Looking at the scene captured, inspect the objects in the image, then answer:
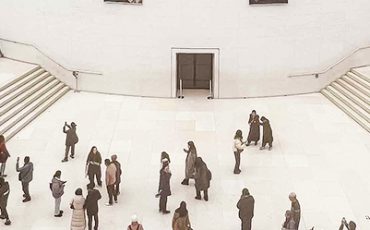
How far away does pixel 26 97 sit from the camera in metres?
20.5

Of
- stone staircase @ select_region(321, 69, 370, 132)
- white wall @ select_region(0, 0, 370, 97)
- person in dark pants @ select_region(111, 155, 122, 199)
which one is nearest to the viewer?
person in dark pants @ select_region(111, 155, 122, 199)

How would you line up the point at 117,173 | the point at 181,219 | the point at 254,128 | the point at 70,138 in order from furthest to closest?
the point at 254,128 → the point at 70,138 → the point at 117,173 → the point at 181,219

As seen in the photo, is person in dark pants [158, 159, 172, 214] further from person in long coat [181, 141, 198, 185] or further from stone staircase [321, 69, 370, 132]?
stone staircase [321, 69, 370, 132]

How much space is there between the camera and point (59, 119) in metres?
19.8

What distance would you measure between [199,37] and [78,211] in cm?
1124

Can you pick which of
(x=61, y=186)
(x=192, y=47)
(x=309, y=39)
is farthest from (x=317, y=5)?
(x=61, y=186)

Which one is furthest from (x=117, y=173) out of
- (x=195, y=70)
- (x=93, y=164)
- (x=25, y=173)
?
(x=195, y=70)

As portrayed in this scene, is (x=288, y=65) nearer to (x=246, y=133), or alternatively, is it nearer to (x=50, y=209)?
(x=246, y=133)

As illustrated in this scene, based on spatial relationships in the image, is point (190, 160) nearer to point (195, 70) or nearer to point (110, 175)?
point (110, 175)

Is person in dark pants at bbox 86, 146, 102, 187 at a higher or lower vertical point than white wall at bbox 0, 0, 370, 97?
lower

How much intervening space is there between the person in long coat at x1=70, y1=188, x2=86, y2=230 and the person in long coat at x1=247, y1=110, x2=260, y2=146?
7.10 meters

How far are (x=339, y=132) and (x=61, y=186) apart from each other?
A: 10648mm

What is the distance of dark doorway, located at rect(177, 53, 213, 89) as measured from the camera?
Result: 22891mm

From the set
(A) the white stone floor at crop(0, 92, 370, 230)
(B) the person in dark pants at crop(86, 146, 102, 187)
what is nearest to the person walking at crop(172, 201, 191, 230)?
(A) the white stone floor at crop(0, 92, 370, 230)
